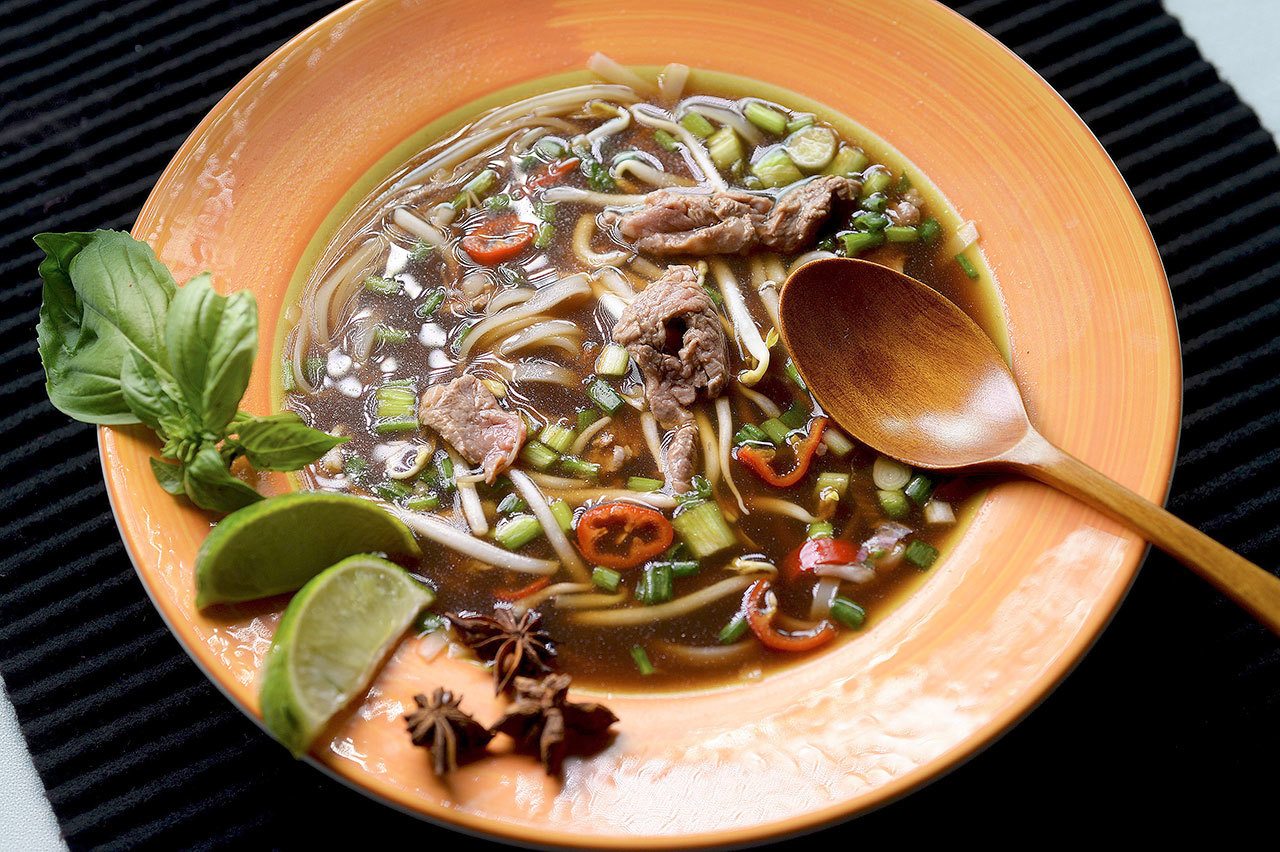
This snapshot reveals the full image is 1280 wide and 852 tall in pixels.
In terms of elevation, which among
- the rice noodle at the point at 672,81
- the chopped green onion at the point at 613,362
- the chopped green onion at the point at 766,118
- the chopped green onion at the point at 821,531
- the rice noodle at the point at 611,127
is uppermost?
the rice noodle at the point at 672,81

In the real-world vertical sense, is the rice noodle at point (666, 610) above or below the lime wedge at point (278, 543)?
below

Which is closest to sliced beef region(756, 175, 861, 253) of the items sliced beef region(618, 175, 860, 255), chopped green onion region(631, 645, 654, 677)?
sliced beef region(618, 175, 860, 255)

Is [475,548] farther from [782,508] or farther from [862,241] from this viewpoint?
[862,241]

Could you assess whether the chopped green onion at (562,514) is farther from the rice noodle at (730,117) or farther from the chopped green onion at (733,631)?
the rice noodle at (730,117)

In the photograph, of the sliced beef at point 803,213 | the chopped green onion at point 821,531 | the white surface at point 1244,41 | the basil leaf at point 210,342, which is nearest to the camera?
the basil leaf at point 210,342

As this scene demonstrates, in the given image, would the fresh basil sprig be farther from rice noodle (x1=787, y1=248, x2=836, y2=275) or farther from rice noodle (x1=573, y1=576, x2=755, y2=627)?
rice noodle (x1=787, y1=248, x2=836, y2=275)

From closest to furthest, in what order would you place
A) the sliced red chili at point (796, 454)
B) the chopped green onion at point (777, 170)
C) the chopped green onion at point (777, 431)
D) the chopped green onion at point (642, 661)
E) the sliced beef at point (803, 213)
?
the chopped green onion at point (642, 661) < the sliced red chili at point (796, 454) < the chopped green onion at point (777, 431) < the sliced beef at point (803, 213) < the chopped green onion at point (777, 170)

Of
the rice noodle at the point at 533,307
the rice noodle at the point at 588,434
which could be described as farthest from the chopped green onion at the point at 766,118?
the rice noodle at the point at 588,434

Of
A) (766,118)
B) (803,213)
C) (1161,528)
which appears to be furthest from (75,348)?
(1161,528)
